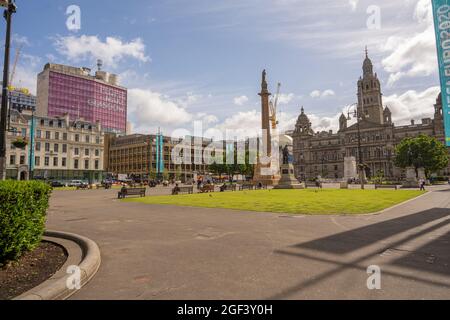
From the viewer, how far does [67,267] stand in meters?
5.51

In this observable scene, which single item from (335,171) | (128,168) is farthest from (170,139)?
(335,171)

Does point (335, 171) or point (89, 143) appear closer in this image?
point (89, 143)

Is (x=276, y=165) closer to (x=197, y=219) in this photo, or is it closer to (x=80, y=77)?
(x=197, y=219)

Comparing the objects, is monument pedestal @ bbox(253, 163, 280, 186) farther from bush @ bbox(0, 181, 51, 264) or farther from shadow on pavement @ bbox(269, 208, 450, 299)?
bush @ bbox(0, 181, 51, 264)

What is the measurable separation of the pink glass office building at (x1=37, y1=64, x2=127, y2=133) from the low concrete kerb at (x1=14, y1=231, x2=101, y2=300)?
111916 mm

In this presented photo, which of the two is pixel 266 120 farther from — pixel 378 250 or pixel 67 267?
pixel 67 267

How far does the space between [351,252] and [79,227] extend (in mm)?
9769

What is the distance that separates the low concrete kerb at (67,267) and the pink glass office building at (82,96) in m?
112

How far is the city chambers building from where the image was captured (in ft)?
357

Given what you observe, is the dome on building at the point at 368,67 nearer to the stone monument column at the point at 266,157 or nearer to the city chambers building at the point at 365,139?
the city chambers building at the point at 365,139

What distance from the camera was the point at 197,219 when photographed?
12.8 meters

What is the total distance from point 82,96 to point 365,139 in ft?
398
